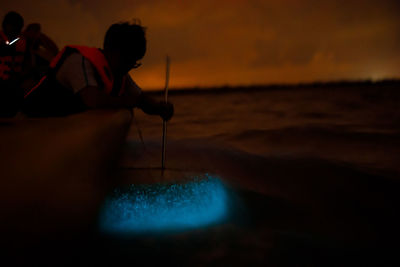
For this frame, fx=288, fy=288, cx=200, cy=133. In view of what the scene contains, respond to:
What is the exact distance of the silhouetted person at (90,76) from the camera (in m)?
2.03

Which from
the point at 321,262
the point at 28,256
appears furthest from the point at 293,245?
the point at 28,256

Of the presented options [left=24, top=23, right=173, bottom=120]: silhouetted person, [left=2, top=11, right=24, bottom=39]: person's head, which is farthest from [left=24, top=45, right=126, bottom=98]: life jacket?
[left=2, top=11, right=24, bottom=39]: person's head

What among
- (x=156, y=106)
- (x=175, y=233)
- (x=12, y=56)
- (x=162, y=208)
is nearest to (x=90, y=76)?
(x=156, y=106)

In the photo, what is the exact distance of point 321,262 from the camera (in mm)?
1486

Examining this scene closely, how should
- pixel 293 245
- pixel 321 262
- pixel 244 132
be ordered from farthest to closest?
pixel 244 132
pixel 293 245
pixel 321 262

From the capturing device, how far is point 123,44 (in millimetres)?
2160

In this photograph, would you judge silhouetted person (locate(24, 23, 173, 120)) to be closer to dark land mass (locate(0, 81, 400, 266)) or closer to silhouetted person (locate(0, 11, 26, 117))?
dark land mass (locate(0, 81, 400, 266))

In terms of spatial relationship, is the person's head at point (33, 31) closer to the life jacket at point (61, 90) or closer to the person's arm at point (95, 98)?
the life jacket at point (61, 90)

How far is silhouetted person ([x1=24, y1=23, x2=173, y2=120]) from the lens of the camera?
6.66ft

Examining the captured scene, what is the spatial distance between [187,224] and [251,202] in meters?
0.71

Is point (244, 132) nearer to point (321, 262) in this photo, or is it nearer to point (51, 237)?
point (321, 262)

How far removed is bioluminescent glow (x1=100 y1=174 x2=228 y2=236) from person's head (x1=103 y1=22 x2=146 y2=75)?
972 mm

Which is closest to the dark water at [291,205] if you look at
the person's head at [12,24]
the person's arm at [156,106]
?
the person's arm at [156,106]

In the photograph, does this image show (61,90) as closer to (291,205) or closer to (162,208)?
(162,208)
